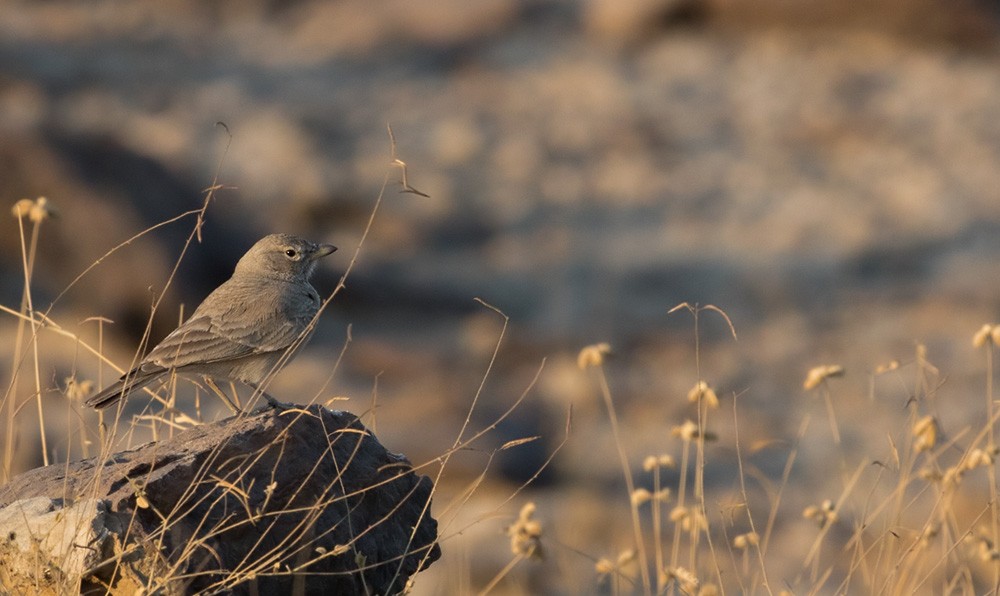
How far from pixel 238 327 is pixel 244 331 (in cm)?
4

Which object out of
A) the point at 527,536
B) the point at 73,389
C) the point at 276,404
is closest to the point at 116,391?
the point at 73,389

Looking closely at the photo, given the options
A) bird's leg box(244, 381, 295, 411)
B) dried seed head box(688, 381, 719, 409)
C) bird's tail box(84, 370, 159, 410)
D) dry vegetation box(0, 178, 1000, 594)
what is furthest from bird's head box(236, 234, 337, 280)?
dried seed head box(688, 381, 719, 409)

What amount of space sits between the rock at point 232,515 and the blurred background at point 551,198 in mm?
6305

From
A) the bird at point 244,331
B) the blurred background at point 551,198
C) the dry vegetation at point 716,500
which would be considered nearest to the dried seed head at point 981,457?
the dry vegetation at point 716,500

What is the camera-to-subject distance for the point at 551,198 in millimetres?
21656

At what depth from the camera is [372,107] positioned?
2373 centimetres

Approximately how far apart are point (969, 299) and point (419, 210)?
793cm

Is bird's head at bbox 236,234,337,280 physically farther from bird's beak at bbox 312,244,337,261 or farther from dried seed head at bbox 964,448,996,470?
dried seed head at bbox 964,448,996,470

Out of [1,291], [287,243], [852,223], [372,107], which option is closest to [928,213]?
[852,223]

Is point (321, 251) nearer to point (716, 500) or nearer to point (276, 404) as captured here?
point (276, 404)

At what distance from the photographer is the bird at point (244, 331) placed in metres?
6.20

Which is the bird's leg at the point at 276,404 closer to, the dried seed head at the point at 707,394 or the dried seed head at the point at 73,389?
the dried seed head at the point at 73,389

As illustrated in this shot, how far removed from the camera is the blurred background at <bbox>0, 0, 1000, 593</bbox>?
16297 mm

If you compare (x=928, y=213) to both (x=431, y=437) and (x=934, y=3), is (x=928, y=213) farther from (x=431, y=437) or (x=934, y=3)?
(x=431, y=437)
